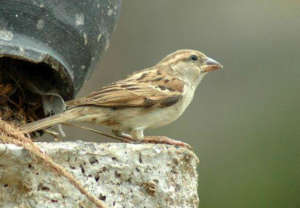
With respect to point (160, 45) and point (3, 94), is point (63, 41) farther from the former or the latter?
point (160, 45)

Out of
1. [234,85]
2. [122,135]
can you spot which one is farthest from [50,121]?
[234,85]

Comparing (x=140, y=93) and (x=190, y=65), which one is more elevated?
(x=190, y=65)

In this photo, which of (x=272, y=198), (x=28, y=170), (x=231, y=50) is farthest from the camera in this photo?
(x=231, y=50)

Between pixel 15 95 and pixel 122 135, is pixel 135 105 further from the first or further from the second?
pixel 15 95

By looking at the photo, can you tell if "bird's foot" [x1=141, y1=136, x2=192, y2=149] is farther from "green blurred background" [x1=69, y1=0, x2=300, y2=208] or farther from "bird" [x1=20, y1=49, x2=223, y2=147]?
"green blurred background" [x1=69, y1=0, x2=300, y2=208]

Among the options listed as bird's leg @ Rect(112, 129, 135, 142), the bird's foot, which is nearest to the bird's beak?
bird's leg @ Rect(112, 129, 135, 142)

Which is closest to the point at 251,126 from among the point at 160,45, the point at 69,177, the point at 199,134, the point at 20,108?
the point at 199,134

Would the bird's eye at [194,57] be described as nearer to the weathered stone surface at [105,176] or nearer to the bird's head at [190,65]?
the bird's head at [190,65]
